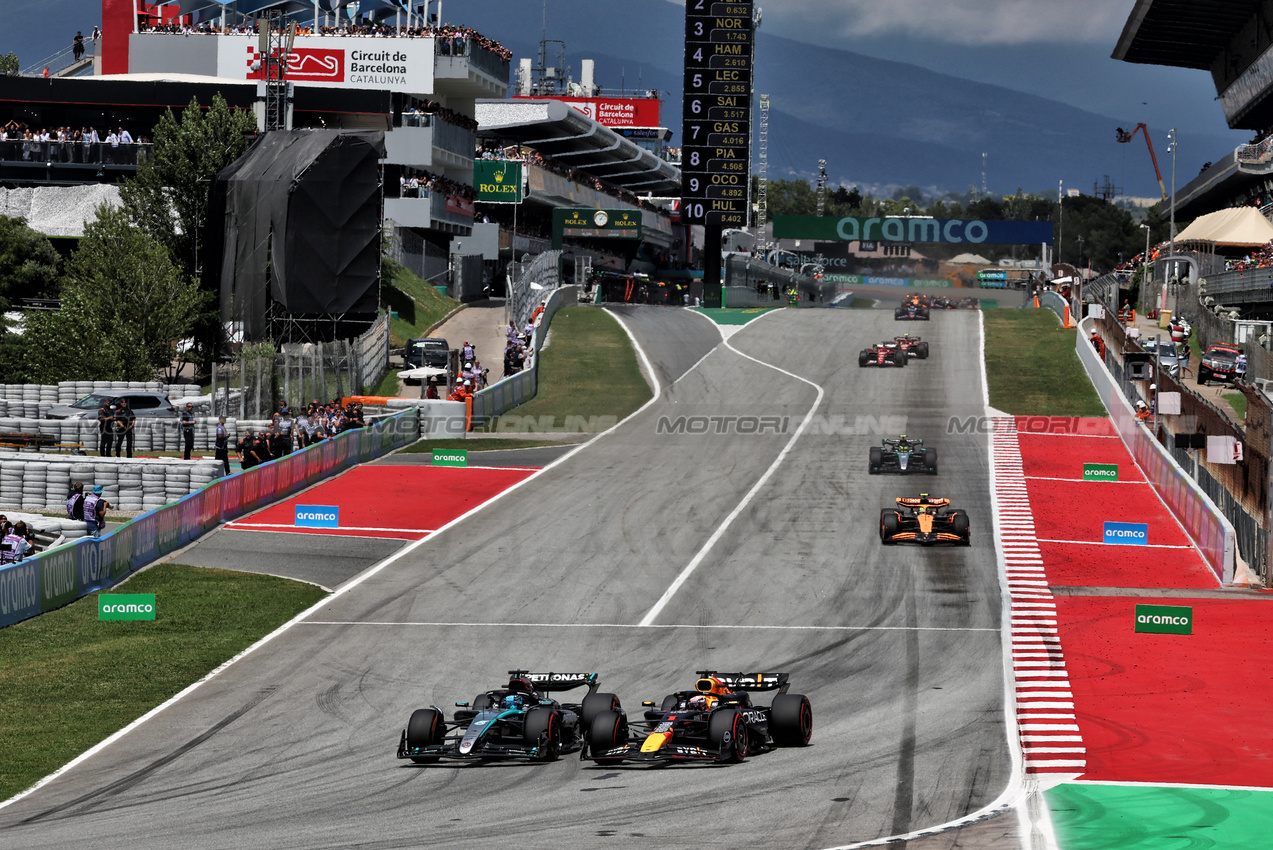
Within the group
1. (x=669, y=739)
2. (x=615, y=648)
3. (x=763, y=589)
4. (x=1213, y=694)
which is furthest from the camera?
(x=763, y=589)

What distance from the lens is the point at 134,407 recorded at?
145ft

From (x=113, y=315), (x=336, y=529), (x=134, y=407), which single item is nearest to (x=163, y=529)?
(x=336, y=529)

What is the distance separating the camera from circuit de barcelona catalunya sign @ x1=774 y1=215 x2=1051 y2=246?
11850cm

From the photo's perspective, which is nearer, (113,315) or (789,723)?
(789,723)

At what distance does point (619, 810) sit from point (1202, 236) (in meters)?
73.4

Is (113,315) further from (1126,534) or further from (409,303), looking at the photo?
(1126,534)

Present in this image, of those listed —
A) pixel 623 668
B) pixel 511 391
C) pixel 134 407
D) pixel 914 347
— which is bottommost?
pixel 623 668

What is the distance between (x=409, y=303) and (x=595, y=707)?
178ft

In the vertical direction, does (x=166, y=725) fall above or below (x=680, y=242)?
below

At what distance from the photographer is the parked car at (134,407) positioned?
43.3 m

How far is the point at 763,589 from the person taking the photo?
2673 cm

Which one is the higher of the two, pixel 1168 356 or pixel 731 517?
pixel 1168 356

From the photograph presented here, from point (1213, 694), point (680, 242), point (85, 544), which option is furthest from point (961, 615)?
point (680, 242)

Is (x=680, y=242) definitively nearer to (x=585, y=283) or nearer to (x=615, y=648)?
(x=585, y=283)
